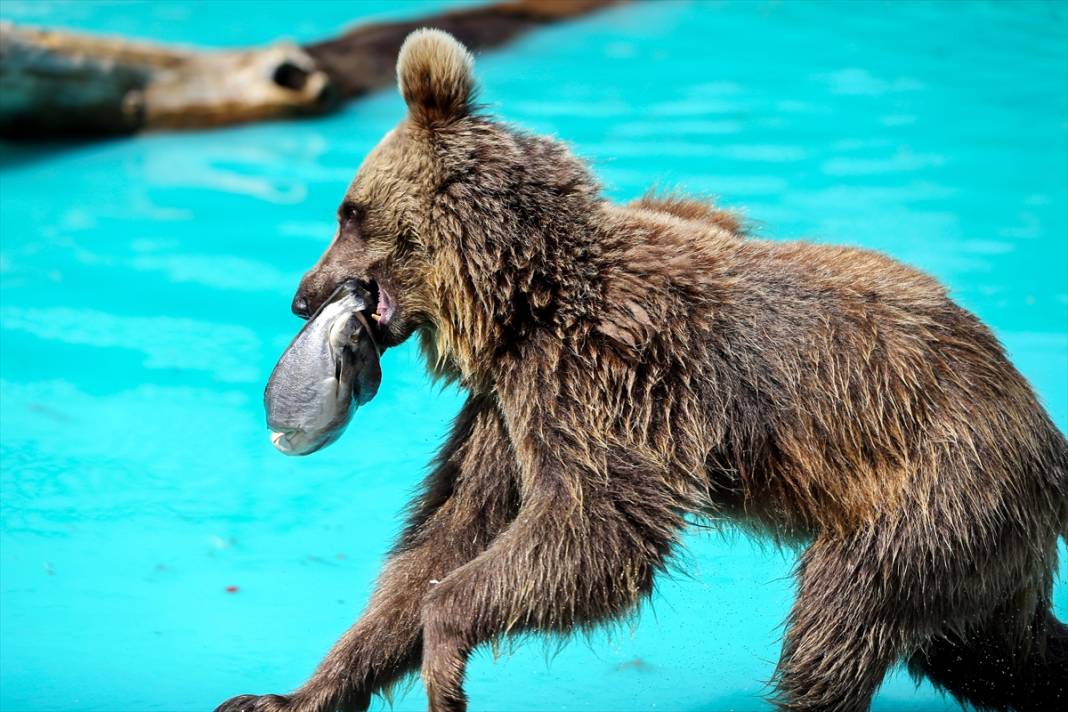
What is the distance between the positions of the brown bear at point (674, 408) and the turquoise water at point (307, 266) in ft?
1.90

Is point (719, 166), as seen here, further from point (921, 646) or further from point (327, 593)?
point (921, 646)

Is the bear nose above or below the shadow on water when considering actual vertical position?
below

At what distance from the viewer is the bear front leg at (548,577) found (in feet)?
12.6

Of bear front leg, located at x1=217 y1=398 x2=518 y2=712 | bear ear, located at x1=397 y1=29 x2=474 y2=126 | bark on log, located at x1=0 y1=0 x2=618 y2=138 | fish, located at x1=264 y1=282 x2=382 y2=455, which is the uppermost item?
bark on log, located at x1=0 y1=0 x2=618 y2=138

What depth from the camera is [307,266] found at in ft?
28.5

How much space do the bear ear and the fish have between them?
1.91ft

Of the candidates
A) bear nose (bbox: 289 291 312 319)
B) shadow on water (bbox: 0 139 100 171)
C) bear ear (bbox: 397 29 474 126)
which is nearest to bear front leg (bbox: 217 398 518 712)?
bear nose (bbox: 289 291 312 319)

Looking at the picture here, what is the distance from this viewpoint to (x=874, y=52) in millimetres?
12234

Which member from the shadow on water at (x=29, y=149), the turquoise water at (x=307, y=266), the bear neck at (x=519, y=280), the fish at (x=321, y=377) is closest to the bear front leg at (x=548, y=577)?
the bear neck at (x=519, y=280)

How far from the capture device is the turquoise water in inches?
213

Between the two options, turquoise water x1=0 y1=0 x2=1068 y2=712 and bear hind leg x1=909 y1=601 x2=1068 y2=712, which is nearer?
bear hind leg x1=909 y1=601 x2=1068 y2=712

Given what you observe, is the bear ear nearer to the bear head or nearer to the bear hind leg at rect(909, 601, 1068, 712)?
the bear head

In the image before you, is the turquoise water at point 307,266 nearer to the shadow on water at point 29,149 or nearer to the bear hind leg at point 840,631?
the shadow on water at point 29,149

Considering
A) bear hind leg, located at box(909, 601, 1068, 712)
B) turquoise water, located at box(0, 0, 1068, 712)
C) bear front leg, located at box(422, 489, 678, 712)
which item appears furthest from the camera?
turquoise water, located at box(0, 0, 1068, 712)
